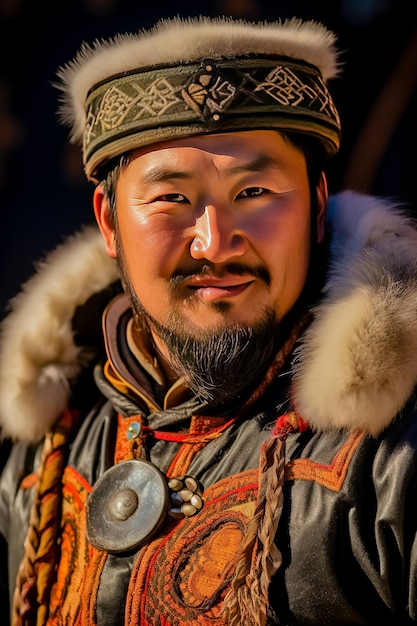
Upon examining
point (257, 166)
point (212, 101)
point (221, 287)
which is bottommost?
point (221, 287)

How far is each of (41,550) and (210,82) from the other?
1.06m

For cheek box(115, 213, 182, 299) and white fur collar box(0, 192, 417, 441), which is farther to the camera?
cheek box(115, 213, 182, 299)

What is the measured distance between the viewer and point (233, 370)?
1536 mm

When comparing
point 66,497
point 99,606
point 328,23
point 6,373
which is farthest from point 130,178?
point 328,23

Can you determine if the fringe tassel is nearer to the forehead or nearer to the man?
the man

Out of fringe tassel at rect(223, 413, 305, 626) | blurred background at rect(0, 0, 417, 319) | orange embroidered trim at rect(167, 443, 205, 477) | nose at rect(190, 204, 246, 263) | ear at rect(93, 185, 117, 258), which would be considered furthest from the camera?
blurred background at rect(0, 0, 417, 319)

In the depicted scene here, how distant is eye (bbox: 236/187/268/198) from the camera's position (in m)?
1.49

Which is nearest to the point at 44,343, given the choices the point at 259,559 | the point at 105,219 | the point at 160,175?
the point at 105,219

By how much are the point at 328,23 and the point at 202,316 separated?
1.80 metres

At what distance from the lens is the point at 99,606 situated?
59.9 inches

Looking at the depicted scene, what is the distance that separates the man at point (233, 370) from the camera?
4.33ft

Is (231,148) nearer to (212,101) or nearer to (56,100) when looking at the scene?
(212,101)

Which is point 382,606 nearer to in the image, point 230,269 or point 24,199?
point 230,269

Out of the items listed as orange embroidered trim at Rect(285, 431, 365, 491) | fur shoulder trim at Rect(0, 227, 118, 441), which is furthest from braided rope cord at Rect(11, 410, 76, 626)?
orange embroidered trim at Rect(285, 431, 365, 491)
